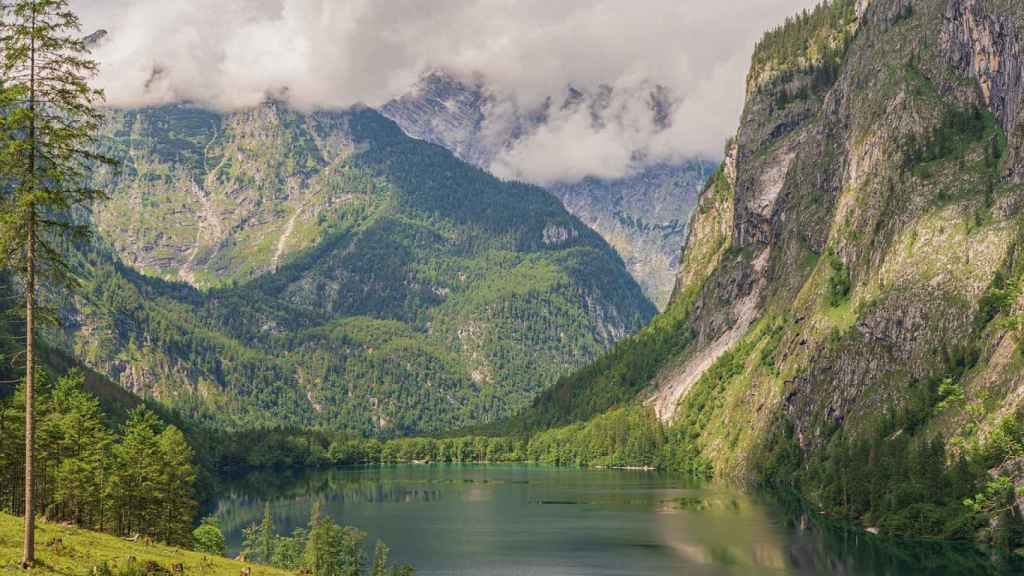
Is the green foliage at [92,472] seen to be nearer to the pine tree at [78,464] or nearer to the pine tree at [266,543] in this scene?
the pine tree at [78,464]

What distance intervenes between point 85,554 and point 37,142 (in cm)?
2263

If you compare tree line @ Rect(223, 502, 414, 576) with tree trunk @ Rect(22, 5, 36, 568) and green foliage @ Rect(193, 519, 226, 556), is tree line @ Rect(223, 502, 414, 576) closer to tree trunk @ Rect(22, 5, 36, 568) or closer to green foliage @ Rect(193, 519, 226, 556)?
green foliage @ Rect(193, 519, 226, 556)

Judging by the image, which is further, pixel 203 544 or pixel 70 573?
pixel 203 544

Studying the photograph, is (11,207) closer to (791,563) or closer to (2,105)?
(2,105)

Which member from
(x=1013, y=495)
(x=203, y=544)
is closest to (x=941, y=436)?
(x=1013, y=495)

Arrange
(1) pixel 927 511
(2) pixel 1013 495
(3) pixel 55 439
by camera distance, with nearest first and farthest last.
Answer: (3) pixel 55 439 < (2) pixel 1013 495 < (1) pixel 927 511

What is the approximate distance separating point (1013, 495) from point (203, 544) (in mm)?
103732

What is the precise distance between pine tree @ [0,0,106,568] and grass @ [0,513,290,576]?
3.86 m

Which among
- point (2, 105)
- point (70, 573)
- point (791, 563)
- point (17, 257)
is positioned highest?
point (2, 105)

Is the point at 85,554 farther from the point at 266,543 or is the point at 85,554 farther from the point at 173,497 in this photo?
the point at 266,543

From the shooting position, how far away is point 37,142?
58.2 m

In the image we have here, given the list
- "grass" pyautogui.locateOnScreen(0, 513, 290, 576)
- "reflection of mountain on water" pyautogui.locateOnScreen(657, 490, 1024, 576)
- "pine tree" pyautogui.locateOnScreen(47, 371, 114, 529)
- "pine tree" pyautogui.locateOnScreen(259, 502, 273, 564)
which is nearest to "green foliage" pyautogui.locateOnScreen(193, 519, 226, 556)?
"pine tree" pyautogui.locateOnScreen(259, 502, 273, 564)

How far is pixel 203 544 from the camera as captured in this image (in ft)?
440

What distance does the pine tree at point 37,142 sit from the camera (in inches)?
2272
